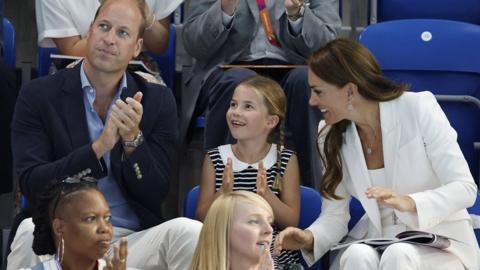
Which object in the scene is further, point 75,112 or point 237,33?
point 237,33

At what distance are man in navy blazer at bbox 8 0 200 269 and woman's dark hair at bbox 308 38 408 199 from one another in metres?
0.52

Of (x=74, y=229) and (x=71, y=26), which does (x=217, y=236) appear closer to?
(x=74, y=229)

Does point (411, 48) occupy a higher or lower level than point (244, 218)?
higher

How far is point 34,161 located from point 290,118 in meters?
1.11

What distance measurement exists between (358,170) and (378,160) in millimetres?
92

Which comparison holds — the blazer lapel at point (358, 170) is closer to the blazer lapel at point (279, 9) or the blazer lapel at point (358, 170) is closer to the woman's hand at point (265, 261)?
the woman's hand at point (265, 261)

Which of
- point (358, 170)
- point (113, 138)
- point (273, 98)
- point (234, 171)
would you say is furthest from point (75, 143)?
point (358, 170)

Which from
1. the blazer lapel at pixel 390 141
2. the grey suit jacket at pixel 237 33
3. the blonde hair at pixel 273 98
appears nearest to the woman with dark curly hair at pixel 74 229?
the blonde hair at pixel 273 98

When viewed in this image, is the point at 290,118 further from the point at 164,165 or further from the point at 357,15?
the point at 357,15

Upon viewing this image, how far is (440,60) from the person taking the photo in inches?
169

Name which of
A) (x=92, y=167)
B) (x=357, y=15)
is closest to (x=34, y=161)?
(x=92, y=167)

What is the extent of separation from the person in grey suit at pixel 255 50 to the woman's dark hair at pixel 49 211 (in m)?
1.05

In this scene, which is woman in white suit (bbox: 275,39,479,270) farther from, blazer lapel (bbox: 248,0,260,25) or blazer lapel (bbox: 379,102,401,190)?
blazer lapel (bbox: 248,0,260,25)

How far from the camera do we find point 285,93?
4176mm
